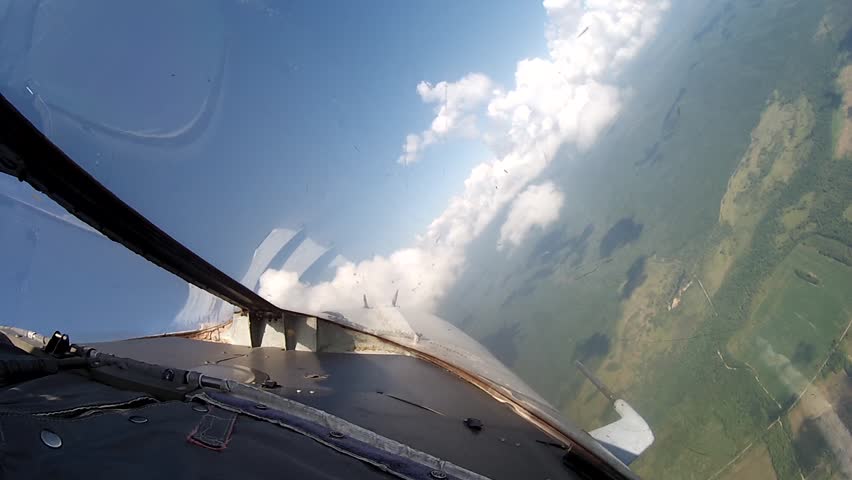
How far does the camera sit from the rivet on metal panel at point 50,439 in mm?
1018

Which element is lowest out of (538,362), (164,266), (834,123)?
(164,266)

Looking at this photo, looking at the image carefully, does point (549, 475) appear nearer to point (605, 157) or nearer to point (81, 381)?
point (81, 381)

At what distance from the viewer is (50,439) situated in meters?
1.04

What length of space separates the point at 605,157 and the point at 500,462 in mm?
151531

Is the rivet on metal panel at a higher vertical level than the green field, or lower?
lower

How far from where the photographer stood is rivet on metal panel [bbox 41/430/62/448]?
3.34 ft

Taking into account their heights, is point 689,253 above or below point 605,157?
below

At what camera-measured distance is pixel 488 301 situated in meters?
130

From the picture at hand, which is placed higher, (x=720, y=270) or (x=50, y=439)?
(x=720, y=270)

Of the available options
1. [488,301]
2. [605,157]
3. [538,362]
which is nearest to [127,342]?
[538,362]

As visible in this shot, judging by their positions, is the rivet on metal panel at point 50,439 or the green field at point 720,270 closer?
the rivet on metal panel at point 50,439

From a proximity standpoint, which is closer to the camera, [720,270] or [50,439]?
[50,439]

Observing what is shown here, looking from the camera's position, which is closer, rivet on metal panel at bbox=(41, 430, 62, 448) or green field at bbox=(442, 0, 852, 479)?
rivet on metal panel at bbox=(41, 430, 62, 448)

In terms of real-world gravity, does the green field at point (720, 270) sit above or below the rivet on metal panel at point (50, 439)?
above
